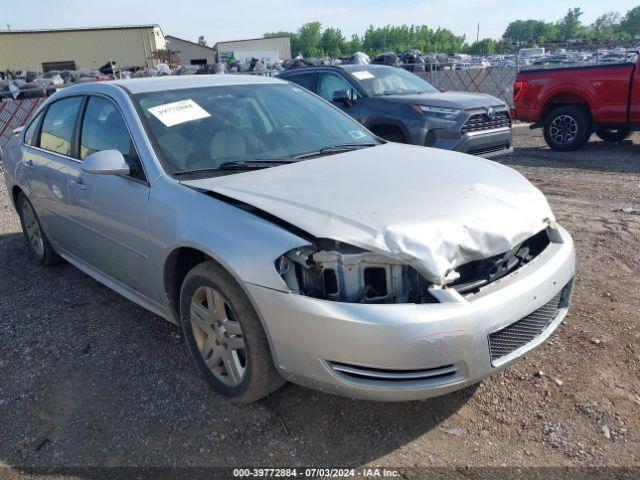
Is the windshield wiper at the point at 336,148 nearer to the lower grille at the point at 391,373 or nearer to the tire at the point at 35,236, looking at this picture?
the lower grille at the point at 391,373

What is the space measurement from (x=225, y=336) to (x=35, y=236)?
3.20 m

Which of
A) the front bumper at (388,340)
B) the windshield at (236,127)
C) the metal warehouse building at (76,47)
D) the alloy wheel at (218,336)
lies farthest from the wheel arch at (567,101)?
the metal warehouse building at (76,47)

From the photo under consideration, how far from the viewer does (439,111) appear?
7.25 m

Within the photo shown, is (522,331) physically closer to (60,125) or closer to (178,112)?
(178,112)

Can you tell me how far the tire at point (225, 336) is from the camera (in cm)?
254

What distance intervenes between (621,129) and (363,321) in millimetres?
9898

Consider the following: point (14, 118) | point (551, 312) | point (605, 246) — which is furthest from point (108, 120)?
Result: point (14, 118)

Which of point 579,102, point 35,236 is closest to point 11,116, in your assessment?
point 35,236

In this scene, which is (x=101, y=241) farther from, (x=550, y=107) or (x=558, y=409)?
(x=550, y=107)

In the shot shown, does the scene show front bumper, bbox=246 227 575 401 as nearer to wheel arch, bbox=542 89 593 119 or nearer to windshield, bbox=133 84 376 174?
windshield, bbox=133 84 376 174

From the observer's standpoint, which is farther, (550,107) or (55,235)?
(550,107)

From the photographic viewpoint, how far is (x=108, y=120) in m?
3.60

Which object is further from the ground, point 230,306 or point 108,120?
point 108,120

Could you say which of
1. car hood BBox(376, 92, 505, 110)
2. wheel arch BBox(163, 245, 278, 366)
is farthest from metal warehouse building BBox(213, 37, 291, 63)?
wheel arch BBox(163, 245, 278, 366)
